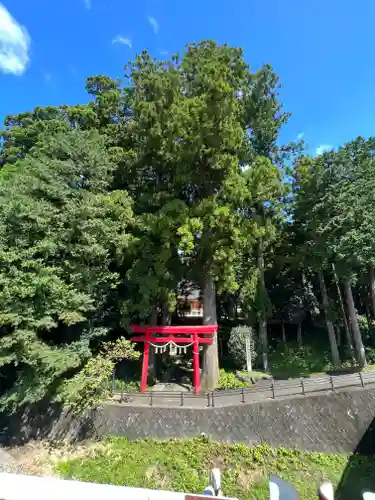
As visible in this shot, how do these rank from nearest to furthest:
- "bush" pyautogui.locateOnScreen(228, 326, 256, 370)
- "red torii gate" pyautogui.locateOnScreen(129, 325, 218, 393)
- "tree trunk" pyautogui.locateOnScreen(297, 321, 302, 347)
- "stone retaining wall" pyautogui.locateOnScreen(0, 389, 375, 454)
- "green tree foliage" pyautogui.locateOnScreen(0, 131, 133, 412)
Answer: "stone retaining wall" pyautogui.locateOnScreen(0, 389, 375, 454) → "green tree foliage" pyautogui.locateOnScreen(0, 131, 133, 412) → "red torii gate" pyautogui.locateOnScreen(129, 325, 218, 393) → "bush" pyautogui.locateOnScreen(228, 326, 256, 370) → "tree trunk" pyautogui.locateOnScreen(297, 321, 302, 347)

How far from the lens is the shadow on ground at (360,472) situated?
8.72 m

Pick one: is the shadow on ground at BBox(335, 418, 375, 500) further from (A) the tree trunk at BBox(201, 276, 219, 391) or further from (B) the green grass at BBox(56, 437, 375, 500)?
(A) the tree trunk at BBox(201, 276, 219, 391)

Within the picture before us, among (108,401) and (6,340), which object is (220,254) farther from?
(6,340)

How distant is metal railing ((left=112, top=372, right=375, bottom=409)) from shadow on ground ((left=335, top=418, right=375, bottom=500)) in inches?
58.8

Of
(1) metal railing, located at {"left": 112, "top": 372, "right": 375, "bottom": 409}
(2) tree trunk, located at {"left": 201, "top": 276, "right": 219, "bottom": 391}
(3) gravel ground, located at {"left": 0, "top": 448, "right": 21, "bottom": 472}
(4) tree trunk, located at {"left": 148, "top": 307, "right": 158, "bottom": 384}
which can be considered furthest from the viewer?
(4) tree trunk, located at {"left": 148, "top": 307, "right": 158, "bottom": 384}

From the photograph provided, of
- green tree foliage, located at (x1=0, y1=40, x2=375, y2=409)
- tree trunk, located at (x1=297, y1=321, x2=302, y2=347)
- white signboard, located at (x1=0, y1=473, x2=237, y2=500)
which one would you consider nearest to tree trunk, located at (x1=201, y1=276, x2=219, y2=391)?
green tree foliage, located at (x1=0, y1=40, x2=375, y2=409)

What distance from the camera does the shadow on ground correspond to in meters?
8.72

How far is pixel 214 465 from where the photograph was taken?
9.65 m

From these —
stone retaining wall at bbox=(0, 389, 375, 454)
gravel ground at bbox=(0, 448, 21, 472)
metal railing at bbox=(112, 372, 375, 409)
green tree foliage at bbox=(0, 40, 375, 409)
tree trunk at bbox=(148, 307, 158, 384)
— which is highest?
green tree foliage at bbox=(0, 40, 375, 409)

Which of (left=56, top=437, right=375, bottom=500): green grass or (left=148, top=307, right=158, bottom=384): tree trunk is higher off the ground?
(left=148, top=307, right=158, bottom=384): tree trunk

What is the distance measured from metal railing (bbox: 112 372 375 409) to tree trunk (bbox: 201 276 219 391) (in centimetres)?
166

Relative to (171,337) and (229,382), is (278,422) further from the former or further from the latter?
(171,337)

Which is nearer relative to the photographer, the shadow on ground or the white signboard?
the white signboard

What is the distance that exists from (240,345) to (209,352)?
279 cm
